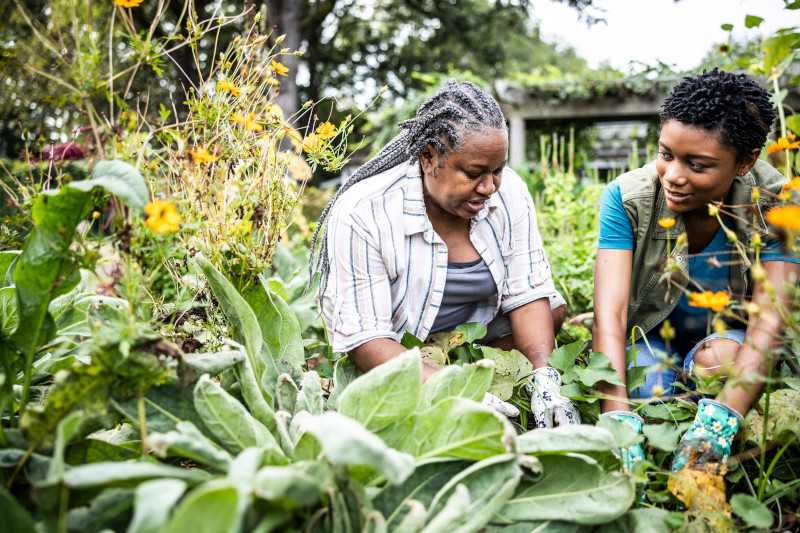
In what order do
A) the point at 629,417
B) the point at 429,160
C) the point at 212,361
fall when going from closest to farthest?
1. the point at 212,361
2. the point at 629,417
3. the point at 429,160

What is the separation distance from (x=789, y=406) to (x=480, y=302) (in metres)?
1.00

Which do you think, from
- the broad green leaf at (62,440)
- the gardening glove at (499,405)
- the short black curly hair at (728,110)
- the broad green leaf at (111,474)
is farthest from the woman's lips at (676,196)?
the broad green leaf at (62,440)

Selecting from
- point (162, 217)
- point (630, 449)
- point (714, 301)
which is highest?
point (162, 217)

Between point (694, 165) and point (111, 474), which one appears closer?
point (111, 474)

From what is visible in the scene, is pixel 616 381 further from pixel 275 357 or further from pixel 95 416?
pixel 95 416

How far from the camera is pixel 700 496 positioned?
47.4 inches

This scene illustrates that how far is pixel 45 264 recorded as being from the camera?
1172 millimetres

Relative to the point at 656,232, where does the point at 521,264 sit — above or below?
below

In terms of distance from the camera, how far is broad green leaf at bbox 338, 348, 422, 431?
1.17 m

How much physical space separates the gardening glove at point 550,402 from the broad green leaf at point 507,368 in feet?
0.11

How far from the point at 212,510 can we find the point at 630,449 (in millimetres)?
1099

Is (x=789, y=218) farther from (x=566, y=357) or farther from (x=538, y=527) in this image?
(x=566, y=357)

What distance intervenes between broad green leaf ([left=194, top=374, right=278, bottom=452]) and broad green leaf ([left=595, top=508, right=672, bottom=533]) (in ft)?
2.32

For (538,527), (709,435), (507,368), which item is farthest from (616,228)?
(538,527)
